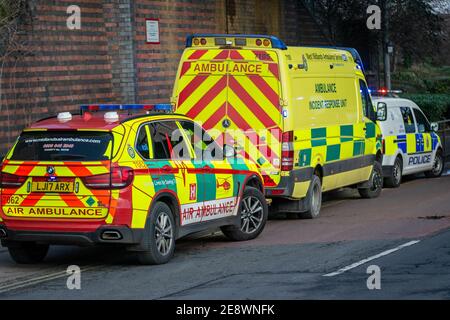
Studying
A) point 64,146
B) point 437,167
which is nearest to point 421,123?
point 437,167

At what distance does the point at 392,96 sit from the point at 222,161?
9835 millimetres

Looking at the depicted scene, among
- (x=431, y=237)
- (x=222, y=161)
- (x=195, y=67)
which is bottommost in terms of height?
(x=431, y=237)

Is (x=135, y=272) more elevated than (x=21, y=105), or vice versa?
(x=21, y=105)

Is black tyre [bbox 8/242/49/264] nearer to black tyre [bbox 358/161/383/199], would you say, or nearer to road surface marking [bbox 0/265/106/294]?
road surface marking [bbox 0/265/106/294]

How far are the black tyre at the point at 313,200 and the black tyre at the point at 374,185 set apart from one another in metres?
2.63

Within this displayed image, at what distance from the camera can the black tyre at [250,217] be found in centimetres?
1302

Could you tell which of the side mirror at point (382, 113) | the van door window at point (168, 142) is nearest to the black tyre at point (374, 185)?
the side mirror at point (382, 113)

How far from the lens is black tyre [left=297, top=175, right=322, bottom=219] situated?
15.2m

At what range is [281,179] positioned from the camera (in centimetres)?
1445

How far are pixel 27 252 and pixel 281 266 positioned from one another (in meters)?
2.88

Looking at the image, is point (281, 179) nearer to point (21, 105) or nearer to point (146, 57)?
point (21, 105)

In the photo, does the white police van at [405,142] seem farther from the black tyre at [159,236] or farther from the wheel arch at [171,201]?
the black tyre at [159,236]

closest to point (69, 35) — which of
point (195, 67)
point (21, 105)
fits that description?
point (21, 105)

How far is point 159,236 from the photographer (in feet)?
36.6
